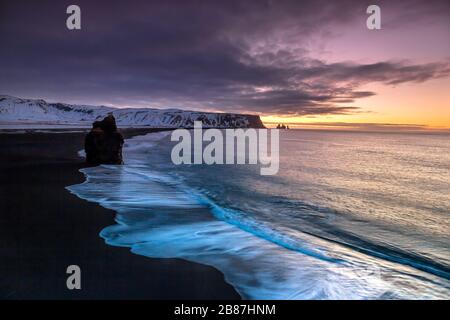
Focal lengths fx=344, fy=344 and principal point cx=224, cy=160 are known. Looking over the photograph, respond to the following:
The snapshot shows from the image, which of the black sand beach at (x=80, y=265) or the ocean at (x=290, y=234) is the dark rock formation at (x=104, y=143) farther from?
the black sand beach at (x=80, y=265)

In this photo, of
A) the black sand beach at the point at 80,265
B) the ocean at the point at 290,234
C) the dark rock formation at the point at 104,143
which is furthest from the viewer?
the dark rock formation at the point at 104,143

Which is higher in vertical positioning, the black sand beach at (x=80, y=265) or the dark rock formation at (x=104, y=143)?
the dark rock formation at (x=104, y=143)

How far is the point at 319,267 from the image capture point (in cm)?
579

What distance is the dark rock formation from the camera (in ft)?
59.8

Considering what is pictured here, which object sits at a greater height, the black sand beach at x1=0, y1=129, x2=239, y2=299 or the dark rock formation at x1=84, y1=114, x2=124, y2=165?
the dark rock formation at x1=84, y1=114, x2=124, y2=165

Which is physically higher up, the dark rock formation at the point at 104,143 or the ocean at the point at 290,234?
the dark rock formation at the point at 104,143

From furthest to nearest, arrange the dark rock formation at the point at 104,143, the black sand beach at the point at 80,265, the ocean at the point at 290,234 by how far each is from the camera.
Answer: the dark rock formation at the point at 104,143 < the ocean at the point at 290,234 < the black sand beach at the point at 80,265

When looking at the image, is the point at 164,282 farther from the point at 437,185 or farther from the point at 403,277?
the point at 437,185

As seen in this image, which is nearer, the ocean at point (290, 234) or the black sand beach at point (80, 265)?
the black sand beach at point (80, 265)

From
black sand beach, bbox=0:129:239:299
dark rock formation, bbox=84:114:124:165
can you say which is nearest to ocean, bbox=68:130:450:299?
black sand beach, bbox=0:129:239:299

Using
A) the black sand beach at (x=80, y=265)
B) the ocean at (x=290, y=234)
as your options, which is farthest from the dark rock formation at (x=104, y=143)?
the black sand beach at (x=80, y=265)

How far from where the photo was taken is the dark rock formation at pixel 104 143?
1823cm

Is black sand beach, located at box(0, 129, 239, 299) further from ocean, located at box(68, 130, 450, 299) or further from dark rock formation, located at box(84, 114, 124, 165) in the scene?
dark rock formation, located at box(84, 114, 124, 165)

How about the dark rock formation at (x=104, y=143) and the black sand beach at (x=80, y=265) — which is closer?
the black sand beach at (x=80, y=265)
